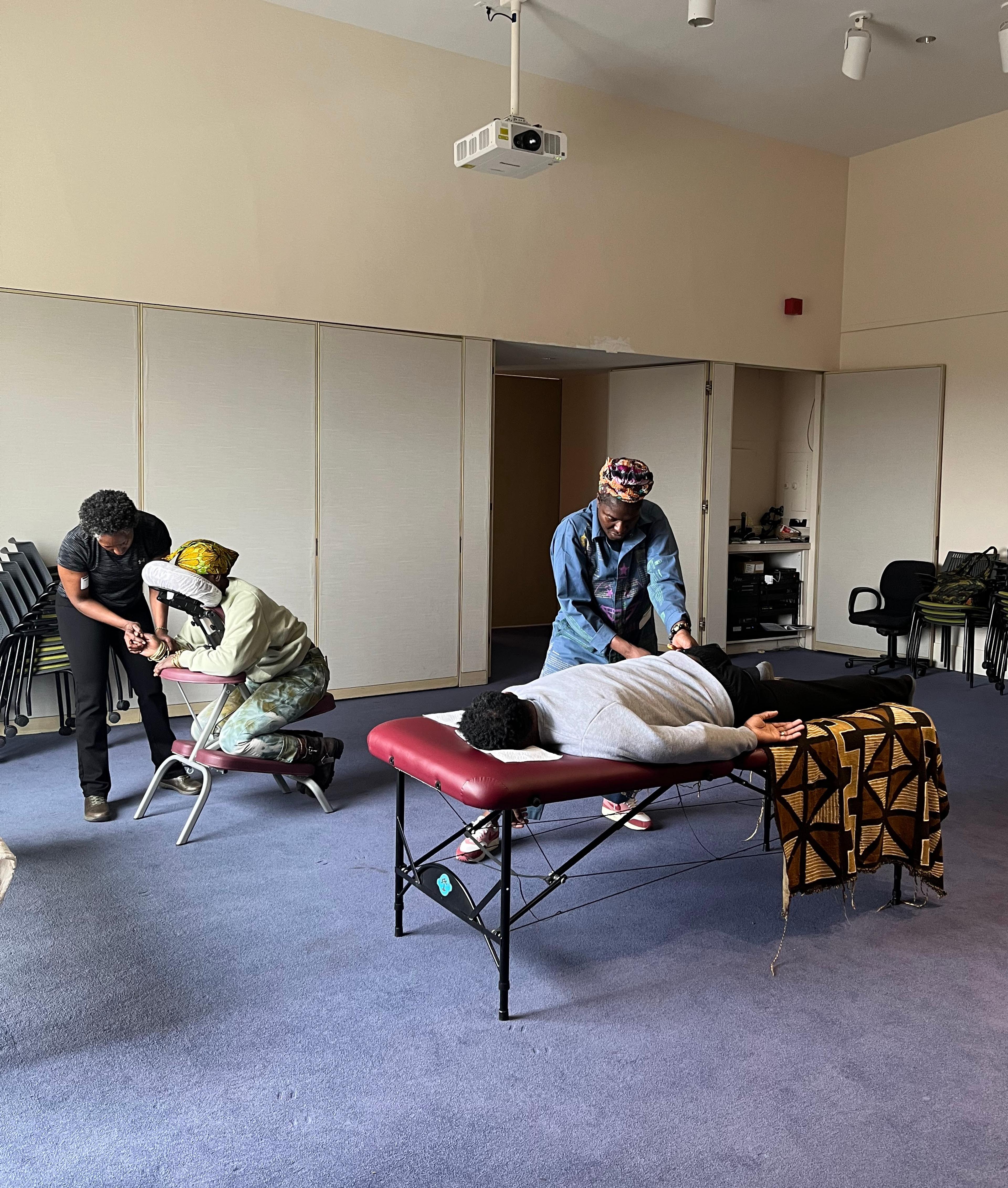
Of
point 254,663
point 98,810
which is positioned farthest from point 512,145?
point 98,810

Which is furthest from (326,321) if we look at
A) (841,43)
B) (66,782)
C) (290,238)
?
(841,43)

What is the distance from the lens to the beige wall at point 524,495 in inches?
320

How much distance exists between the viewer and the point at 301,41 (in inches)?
205

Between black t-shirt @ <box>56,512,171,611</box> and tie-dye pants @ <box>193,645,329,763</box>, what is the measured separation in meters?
0.60

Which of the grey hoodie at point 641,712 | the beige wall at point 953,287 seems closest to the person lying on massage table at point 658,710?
the grey hoodie at point 641,712

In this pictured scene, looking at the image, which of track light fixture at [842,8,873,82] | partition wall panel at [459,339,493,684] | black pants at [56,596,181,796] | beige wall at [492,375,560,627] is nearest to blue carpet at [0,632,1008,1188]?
black pants at [56,596,181,796]

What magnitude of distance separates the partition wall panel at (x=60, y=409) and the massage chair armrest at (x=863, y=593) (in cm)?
465

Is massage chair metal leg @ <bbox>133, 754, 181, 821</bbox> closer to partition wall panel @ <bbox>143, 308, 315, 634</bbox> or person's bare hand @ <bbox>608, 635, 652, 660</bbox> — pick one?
person's bare hand @ <bbox>608, 635, 652, 660</bbox>

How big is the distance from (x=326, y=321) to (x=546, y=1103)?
4329 mm

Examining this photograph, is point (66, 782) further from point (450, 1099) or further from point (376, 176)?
point (376, 176)

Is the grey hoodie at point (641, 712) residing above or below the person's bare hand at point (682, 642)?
below

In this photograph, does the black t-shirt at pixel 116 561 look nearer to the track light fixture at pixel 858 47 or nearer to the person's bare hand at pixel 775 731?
the person's bare hand at pixel 775 731

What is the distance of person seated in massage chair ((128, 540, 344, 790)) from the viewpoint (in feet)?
11.2

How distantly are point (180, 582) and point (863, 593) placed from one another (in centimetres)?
558
